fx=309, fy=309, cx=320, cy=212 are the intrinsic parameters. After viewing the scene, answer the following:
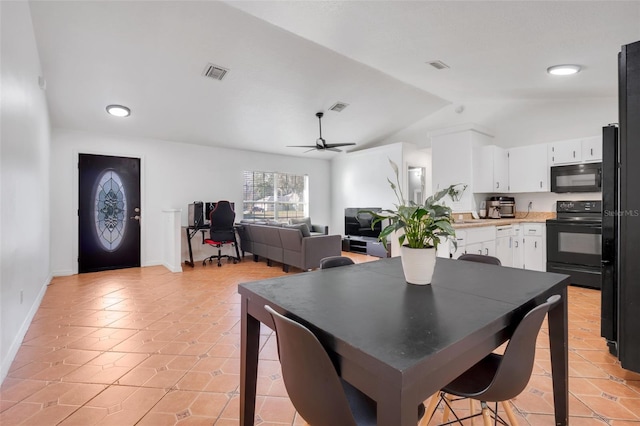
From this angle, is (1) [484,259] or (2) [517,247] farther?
(2) [517,247]

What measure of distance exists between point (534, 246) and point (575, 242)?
510mm

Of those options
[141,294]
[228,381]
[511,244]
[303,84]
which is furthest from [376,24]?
[141,294]

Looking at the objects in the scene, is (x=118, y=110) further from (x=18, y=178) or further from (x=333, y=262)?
(x=333, y=262)

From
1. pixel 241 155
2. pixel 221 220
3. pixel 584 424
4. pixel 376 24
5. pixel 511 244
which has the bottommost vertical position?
pixel 584 424

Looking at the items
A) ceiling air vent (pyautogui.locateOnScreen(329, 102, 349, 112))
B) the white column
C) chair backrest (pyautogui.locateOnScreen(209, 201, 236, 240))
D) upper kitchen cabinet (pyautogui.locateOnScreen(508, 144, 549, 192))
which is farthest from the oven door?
the white column

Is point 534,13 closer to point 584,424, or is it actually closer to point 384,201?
point 584,424

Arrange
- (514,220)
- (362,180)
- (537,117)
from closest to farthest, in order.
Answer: (514,220)
(537,117)
(362,180)

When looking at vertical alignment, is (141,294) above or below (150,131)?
below

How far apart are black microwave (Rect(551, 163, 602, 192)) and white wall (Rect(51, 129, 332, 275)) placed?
5324 mm

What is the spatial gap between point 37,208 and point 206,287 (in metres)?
2.14

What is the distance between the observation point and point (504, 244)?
4.48m

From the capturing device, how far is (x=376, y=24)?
300 centimetres

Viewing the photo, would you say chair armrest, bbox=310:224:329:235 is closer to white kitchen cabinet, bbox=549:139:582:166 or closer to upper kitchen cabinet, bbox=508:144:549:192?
upper kitchen cabinet, bbox=508:144:549:192

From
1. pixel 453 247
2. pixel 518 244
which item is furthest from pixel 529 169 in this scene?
pixel 453 247
